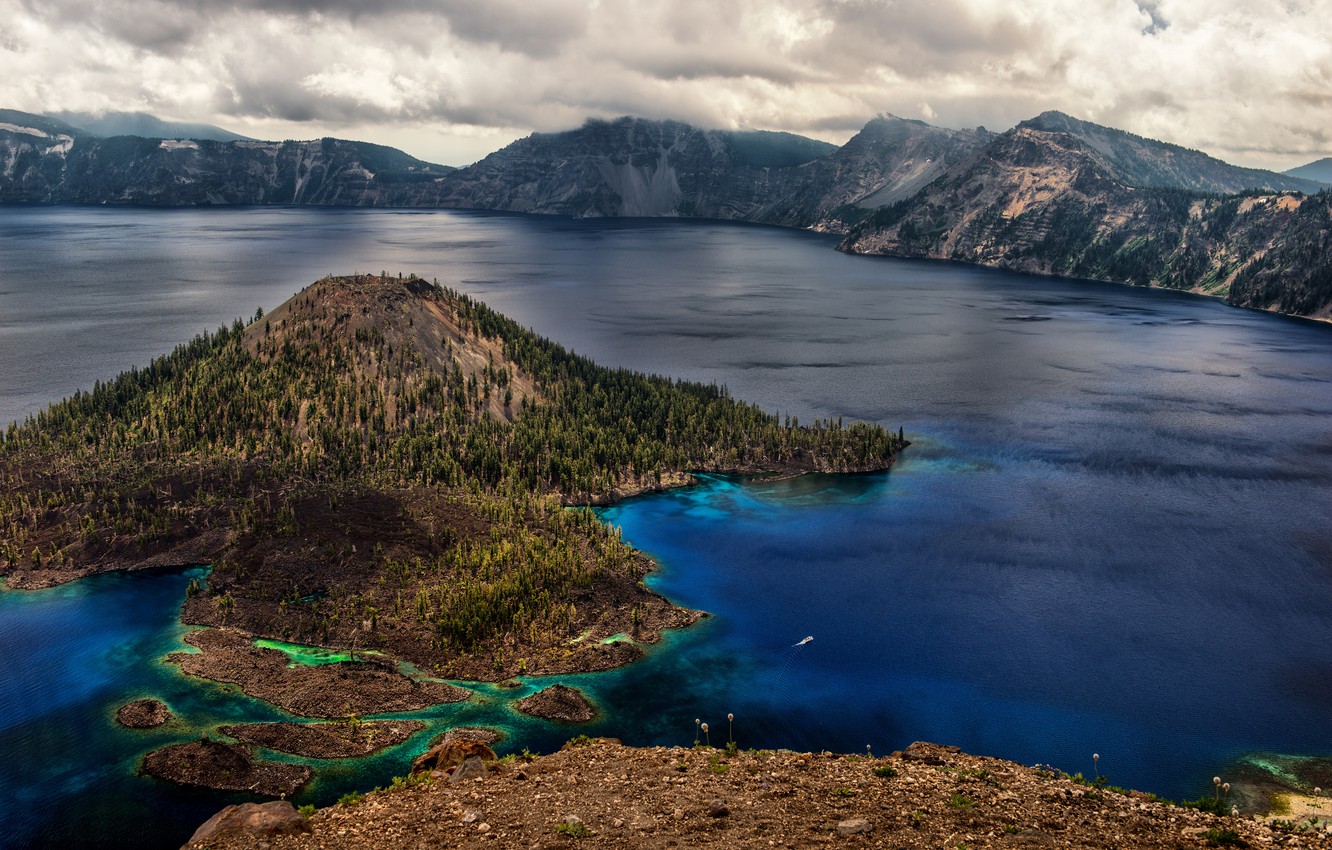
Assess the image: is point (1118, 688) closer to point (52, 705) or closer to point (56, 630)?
point (52, 705)

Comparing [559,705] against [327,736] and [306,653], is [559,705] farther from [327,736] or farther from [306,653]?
[306,653]

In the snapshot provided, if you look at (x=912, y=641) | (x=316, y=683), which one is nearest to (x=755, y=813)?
(x=316, y=683)

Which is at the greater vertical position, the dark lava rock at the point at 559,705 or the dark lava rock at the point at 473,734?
the dark lava rock at the point at 559,705

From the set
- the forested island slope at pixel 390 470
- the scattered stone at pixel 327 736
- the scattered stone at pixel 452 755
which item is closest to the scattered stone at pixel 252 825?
the scattered stone at pixel 452 755

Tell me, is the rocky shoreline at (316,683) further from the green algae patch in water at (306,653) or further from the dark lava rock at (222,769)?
the dark lava rock at (222,769)

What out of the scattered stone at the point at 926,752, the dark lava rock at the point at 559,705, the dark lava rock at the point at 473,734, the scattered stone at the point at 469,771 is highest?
the scattered stone at the point at 469,771

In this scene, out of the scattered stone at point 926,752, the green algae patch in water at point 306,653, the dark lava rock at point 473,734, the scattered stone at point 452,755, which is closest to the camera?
the scattered stone at point 452,755
